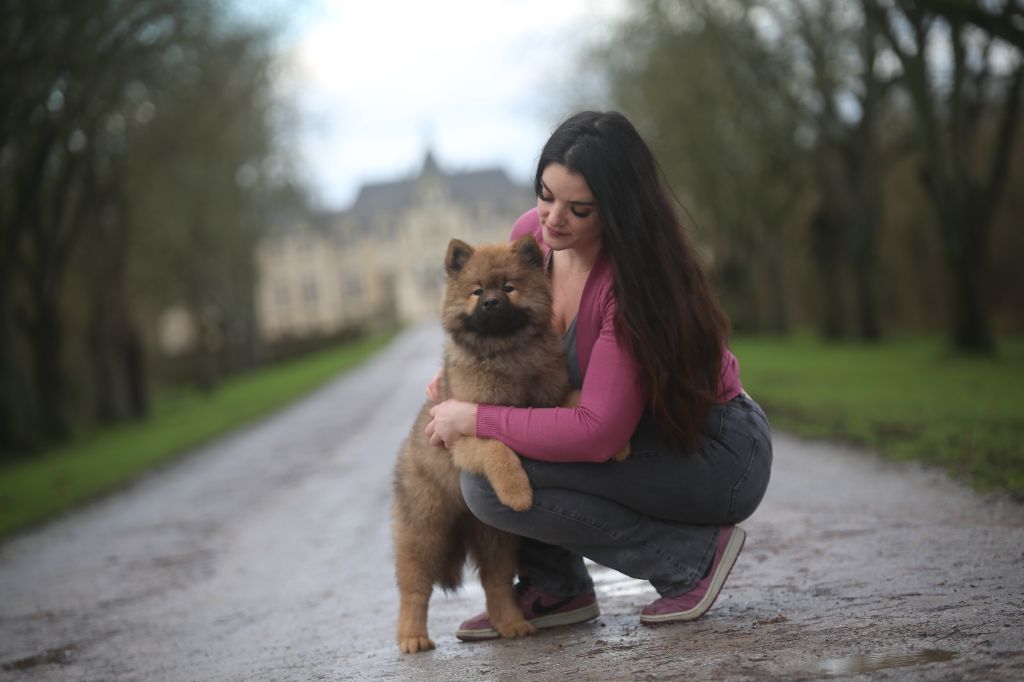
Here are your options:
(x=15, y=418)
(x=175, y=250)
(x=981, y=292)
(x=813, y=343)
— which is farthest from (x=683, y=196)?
(x=15, y=418)

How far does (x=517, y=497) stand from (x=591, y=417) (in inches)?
18.0

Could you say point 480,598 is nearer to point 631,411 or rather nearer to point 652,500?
point 652,500

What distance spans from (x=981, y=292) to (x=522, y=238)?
18.5 m

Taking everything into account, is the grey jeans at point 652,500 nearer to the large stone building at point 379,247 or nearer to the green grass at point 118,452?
the green grass at point 118,452

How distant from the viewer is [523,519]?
5.10 metres

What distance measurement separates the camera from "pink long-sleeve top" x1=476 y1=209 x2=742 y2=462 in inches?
194

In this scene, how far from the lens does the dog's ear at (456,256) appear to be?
5.21 metres

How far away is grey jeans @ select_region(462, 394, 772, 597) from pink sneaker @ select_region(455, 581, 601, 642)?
398 millimetres

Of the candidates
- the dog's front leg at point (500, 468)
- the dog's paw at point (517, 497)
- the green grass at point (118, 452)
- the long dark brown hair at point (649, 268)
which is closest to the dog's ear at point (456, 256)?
the long dark brown hair at point (649, 268)

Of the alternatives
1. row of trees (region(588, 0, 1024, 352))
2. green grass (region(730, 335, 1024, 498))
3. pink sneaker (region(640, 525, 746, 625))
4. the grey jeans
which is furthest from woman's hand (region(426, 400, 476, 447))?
row of trees (region(588, 0, 1024, 352))

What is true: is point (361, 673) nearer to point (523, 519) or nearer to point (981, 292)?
point (523, 519)

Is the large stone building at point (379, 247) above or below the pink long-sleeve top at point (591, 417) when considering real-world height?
above

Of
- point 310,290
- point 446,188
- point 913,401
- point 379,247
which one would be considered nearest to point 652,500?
point 913,401

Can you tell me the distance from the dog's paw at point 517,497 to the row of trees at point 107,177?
17.3m
